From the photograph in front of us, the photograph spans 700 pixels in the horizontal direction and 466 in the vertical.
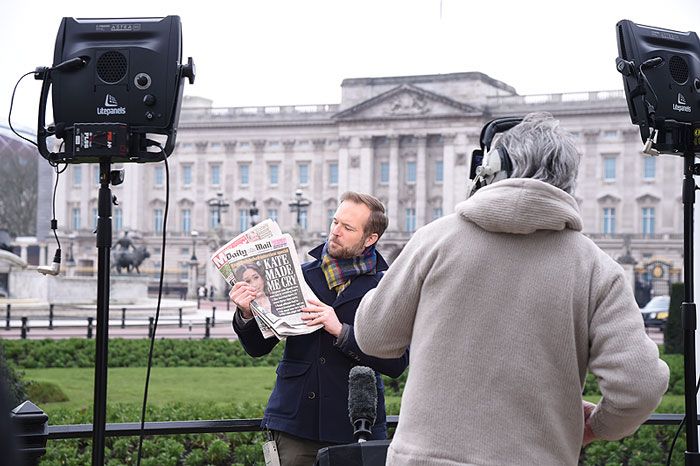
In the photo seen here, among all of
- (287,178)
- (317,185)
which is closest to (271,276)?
(317,185)

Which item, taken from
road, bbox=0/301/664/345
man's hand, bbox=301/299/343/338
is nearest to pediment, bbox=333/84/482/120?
road, bbox=0/301/664/345

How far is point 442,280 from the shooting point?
82.3 inches

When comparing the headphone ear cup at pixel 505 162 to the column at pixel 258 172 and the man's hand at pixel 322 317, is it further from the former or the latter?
the column at pixel 258 172

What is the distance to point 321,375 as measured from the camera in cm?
301

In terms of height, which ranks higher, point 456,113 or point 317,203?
point 456,113

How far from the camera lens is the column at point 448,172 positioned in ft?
202

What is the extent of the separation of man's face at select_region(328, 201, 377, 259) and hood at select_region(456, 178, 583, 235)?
102 cm

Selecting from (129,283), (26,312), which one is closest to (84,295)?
(129,283)

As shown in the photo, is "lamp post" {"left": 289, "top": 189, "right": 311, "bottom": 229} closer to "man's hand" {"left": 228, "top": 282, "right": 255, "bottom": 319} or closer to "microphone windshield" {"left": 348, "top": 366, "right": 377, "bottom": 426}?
"man's hand" {"left": 228, "top": 282, "right": 255, "bottom": 319}

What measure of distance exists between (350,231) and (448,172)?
60076mm

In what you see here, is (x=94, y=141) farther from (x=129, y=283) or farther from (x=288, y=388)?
(x=129, y=283)

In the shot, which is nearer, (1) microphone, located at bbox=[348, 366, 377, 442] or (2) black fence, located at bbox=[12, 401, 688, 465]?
(1) microphone, located at bbox=[348, 366, 377, 442]

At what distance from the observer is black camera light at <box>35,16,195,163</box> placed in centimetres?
310

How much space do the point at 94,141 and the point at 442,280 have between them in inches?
56.1
